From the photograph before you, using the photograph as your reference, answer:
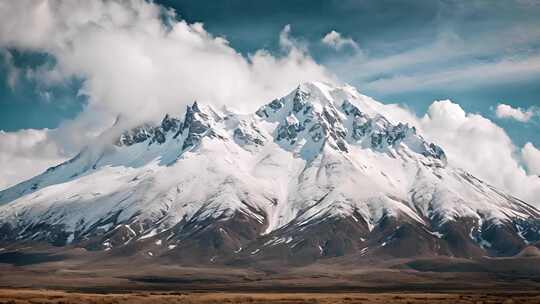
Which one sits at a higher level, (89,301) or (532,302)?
(89,301)

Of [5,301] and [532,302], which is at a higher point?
[5,301]

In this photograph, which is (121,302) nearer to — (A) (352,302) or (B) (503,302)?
(A) (352,302)

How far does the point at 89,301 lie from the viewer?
179 meters

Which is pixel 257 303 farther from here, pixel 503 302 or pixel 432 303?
pixel 503 302

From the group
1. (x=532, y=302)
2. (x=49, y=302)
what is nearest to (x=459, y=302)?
(x=532, y=302)

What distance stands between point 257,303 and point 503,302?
60.4 m

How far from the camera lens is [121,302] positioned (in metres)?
176

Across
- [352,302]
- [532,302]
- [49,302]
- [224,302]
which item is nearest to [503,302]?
[532,302]

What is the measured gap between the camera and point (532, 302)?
176 meters

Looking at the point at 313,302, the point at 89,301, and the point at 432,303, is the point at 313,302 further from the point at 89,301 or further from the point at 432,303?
the point at 89,301

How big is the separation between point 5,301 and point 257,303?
203 feet

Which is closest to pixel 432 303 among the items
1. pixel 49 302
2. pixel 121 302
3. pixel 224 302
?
pixel 224 302

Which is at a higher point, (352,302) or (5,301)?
(5,301)

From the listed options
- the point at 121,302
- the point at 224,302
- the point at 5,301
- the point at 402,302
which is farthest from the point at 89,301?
the point at 402,302
